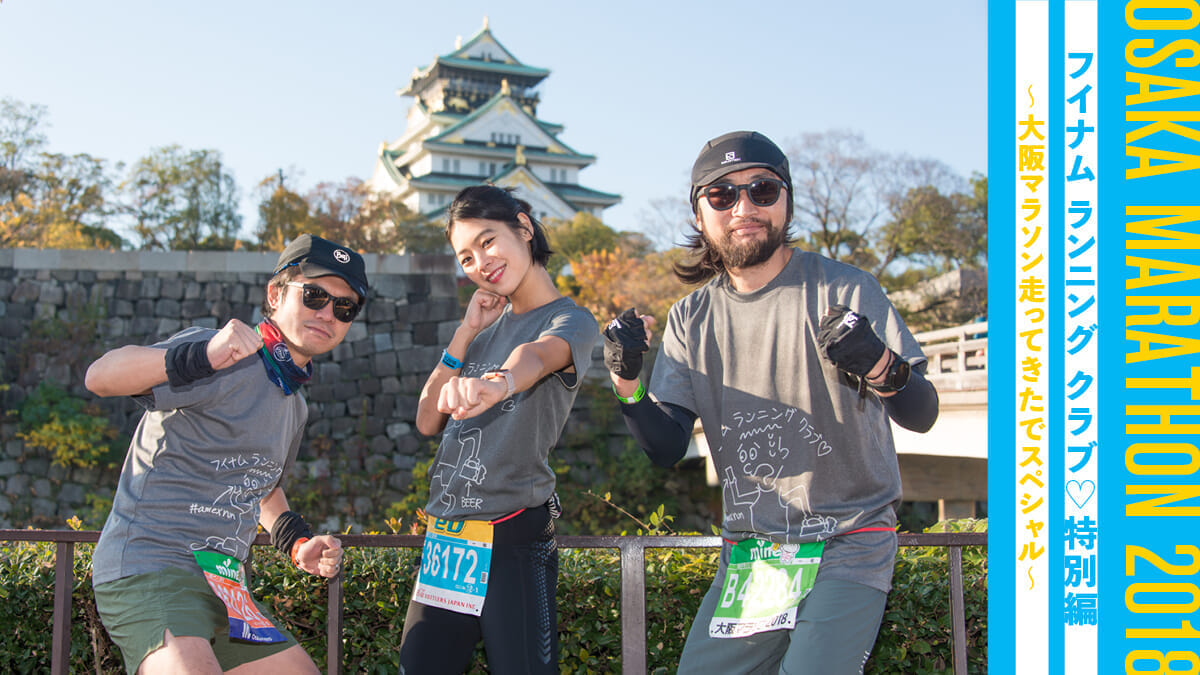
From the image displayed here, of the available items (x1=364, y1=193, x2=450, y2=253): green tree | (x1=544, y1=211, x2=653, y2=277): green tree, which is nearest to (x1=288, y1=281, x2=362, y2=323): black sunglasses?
(x1=364, y1=193, x2=450, y2=253): green tree

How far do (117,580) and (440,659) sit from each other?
94cm

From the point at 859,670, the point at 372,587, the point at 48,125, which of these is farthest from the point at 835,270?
the point at 48,125

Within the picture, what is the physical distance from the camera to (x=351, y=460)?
1672cm

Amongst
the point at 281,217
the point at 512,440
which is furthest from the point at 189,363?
the point at 281,217

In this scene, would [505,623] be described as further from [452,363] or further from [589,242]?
[589,242]

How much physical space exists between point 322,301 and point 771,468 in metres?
1.49

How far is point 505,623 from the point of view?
8.47ft

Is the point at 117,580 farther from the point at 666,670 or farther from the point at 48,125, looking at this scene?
the point at 48,125

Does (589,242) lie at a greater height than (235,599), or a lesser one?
greater

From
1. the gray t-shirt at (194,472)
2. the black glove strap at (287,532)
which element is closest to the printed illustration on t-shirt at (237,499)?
the gray t-shirt at (194,472)

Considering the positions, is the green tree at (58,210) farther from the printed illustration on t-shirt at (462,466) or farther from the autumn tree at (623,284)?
the printed illustration on t-shirt at (462,466)

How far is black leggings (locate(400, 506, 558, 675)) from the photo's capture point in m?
2.58

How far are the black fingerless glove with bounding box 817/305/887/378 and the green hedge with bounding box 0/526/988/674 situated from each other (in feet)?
5.16

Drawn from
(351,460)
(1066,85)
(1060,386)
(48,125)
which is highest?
(48,125)
